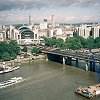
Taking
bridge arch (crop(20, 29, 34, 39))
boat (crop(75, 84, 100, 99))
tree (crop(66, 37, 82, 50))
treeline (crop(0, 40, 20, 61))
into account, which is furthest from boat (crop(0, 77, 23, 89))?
bridge arch (crop(20, 29, 34, 39))

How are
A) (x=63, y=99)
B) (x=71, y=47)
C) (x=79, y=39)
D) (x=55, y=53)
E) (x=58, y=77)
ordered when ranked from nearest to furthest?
(x=63, y=99) < (x=58, y=77) < (x=55, y=53) < (x=71, y=47) < (x=79, y=39)

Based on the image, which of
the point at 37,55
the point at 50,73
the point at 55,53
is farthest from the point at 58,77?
the point at 37,55

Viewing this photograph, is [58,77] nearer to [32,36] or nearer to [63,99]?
[63,99]

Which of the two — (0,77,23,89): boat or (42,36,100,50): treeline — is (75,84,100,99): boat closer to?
(0,77,23,89): boat

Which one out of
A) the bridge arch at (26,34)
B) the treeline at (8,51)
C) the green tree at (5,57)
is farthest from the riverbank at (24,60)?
the bridge arch at (26,34)

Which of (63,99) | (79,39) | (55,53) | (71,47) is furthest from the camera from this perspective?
(79,39)

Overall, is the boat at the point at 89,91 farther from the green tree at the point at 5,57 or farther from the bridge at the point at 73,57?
the green tree at the point at 5,57

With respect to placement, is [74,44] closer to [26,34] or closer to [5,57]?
[26,34]
